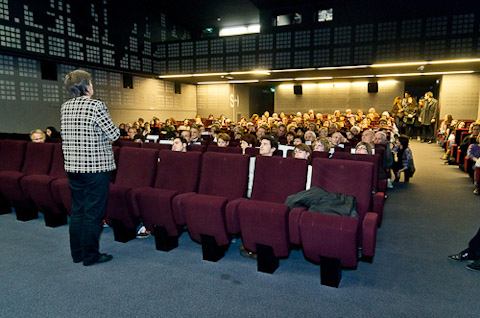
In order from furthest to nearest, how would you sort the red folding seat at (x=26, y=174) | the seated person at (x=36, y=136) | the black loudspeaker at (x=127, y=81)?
the black loudspeaker at (x=127, y=81)
the seated person at (x=36, y=136)
the red folding seat at (x=26, y=174)

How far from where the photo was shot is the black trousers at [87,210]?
2.59m

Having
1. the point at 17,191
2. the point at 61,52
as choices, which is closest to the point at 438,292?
the point at 17,191

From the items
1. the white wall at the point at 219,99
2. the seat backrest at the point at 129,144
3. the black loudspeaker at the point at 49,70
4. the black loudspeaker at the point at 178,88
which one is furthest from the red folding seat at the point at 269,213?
the white wall at the point at 219,99

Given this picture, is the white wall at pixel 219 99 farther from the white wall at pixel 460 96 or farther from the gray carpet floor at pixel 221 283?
the gray carpet floor at pixel 221 283

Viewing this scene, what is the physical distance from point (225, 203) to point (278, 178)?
612mm

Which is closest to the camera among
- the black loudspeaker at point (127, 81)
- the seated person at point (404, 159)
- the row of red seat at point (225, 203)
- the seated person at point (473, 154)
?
the row of red seat at point (225, 203)

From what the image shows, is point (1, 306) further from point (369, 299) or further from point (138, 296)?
point (369, 299)

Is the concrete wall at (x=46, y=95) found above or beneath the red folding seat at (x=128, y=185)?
above

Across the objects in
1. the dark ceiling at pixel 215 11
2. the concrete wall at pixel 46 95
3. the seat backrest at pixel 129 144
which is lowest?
the seat backrest at pixel 129 144

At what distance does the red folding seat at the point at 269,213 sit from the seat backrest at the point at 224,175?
0.53ft

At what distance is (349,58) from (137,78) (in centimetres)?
798

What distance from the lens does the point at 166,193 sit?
2.91 metres

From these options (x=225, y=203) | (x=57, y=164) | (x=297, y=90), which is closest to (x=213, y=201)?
(x=225, y=203)

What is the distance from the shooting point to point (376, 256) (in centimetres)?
289
